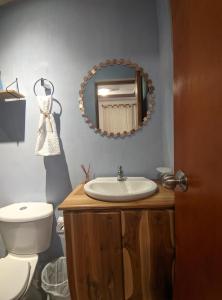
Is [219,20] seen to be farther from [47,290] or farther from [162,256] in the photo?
[47,290]

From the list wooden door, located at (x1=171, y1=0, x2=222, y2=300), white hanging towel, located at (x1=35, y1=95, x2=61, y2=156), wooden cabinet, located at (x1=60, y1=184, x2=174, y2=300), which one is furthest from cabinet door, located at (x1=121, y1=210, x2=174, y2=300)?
white hanging towel, located at (x1=35, y1=95, x2=61, y2=156)

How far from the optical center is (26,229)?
137 cm

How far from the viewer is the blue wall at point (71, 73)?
4.89 ft

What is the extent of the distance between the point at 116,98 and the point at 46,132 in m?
0.60

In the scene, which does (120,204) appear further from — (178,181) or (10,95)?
(10,95)

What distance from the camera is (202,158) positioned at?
54 centimetres

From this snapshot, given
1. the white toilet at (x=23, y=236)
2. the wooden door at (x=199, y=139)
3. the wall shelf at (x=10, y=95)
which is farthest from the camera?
the wall shelf at (x=10, y=95)

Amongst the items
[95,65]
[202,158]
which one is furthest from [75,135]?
[202,158]

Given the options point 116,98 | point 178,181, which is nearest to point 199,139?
point 178,181

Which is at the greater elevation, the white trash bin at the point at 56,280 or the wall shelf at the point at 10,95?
the wall shelf at the point at 10,95

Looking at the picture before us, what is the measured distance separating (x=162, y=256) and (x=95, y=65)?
141 centimetres

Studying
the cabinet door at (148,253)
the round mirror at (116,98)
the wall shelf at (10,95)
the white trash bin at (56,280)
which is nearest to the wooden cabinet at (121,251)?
the cabinet door at (148,253)

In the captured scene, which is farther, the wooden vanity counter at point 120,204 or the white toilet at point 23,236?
the white toilet at point 23,236

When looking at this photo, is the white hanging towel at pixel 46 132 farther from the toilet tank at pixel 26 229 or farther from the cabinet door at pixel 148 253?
the cabinet door at pixel 148 253
